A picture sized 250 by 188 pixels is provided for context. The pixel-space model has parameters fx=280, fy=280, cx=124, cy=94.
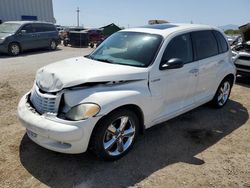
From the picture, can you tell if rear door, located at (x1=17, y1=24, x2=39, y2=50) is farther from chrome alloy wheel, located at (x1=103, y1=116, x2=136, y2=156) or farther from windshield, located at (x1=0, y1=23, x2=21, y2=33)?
chrome alloy wheel, located at (x1=103, y1=116, x2=136, y2=156)

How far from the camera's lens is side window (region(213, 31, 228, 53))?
566 cm

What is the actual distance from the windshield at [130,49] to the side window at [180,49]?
7.9 inches

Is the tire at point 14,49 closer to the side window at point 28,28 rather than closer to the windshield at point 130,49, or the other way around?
the side window at point 28,28

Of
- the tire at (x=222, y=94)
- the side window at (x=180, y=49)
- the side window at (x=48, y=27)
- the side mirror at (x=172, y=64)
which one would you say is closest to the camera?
the side mirror at (x=172, y=64)

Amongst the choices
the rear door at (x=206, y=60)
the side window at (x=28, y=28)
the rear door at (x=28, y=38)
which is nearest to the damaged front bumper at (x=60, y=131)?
the rear door at (x=206, y=60)

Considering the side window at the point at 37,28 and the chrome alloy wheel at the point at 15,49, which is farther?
the side window at the point at 37,28

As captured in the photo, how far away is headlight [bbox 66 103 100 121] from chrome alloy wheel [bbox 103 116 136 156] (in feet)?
1.22

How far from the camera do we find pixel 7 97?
6.38 m

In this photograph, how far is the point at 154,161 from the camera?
12.7 feet

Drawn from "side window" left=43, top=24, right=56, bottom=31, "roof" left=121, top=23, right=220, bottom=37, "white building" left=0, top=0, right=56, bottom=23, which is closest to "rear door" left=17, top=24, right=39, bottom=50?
"side window" left=43, top=24, right=56, bottom=31

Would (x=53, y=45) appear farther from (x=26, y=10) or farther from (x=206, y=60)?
(x=206, y=60)

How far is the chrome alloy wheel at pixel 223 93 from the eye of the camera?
19.6ft

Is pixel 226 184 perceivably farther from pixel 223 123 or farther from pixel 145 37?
pixel 145 37

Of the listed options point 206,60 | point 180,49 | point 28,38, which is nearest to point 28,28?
point 28,38
